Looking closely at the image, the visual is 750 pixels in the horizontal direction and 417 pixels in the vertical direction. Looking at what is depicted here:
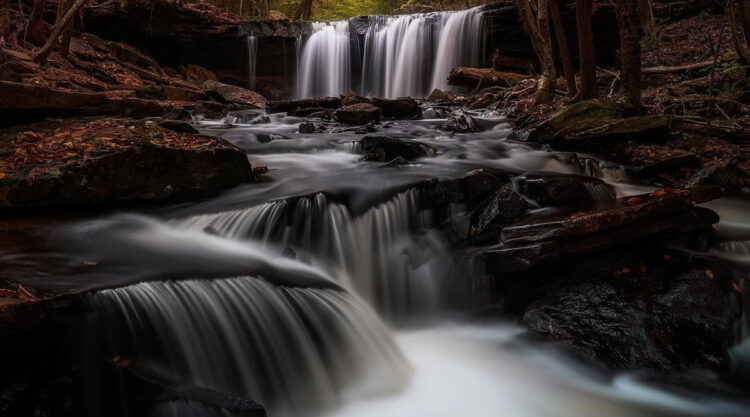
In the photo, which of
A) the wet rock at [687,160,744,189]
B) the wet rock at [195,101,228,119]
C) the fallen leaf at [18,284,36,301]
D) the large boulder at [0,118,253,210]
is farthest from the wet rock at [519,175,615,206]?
the wet rock at [195,101,228,119]

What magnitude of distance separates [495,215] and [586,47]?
5795 millimetres

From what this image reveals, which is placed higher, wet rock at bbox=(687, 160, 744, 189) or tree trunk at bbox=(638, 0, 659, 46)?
tree trunk at bbox=(638, 0, 659, 46)

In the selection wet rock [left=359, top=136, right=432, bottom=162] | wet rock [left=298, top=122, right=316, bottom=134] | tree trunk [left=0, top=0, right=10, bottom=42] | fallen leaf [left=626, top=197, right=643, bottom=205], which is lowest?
fallen leaf [left=626, top=197, right=643, bottom=205]

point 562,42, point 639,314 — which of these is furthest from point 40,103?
point 562,42

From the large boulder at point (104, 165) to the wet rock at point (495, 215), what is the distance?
329 centimetres

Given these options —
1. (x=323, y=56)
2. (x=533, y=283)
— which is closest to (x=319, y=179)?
(x=533, y=283)

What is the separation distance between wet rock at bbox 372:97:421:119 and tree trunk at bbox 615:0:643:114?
6170 mm

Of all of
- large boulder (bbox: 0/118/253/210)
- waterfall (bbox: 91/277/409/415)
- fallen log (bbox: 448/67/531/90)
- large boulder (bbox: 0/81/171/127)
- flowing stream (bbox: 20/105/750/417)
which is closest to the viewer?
waterfall (bbox: 91/277/409/415)

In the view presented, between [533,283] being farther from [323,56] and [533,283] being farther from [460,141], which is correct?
[323,56]

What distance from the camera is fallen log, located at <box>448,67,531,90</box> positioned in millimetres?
16047

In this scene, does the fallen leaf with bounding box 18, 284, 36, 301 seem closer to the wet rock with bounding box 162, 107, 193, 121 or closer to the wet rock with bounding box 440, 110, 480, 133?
the wet rock with bounding box 162, 107, 193, 121

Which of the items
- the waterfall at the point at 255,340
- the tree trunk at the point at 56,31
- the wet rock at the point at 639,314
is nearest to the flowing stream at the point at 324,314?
the waterfall at the point at 255,340

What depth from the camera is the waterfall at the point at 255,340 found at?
2865mm

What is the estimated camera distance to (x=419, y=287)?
491 centimetres
